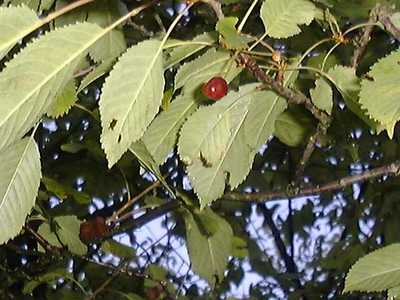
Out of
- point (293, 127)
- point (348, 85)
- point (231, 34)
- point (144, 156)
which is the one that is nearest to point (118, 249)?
point (293, 127)

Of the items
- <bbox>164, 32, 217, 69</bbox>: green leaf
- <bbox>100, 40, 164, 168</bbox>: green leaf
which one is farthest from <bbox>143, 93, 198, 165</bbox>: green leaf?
<bbox>100, 40, 164, 168</bbox>: green leaf

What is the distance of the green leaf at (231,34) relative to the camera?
0.79m

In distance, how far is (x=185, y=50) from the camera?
2.83 ft

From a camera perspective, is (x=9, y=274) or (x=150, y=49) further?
(x=9, y=274)

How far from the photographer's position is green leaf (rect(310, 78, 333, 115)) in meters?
0.98

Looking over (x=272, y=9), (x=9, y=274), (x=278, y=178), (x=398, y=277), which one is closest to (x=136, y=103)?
(x=272, y=9)

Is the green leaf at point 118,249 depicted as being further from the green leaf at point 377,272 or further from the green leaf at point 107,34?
the green leaf at point 377,272

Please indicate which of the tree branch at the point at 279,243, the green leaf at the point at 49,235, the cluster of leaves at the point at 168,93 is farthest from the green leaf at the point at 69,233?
the tree branch at the point at 279,243

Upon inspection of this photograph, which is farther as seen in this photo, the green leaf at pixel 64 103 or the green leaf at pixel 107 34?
the green leaf at pixel 107 34

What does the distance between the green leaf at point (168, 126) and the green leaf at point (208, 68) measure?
51 mm

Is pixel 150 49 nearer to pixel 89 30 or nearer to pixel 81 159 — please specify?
pixel 89 30

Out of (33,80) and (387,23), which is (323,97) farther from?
(33,80)

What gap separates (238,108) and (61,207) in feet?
3.87

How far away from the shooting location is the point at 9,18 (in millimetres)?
692
